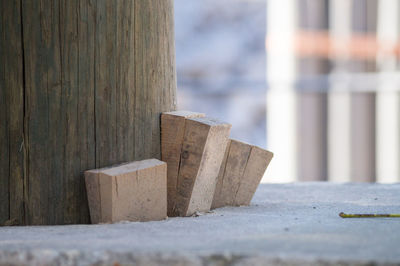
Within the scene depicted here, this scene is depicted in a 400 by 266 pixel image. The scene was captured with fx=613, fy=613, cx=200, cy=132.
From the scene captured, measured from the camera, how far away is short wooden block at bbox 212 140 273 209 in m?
3.29

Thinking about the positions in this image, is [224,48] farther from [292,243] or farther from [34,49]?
[292,243]

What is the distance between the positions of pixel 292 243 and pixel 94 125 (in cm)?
115

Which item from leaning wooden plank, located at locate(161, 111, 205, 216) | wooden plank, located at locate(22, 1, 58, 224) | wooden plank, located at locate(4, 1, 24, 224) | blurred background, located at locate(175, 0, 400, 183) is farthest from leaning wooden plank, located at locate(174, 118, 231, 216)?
blurred background, located at locate(175, 0, 400, 183)

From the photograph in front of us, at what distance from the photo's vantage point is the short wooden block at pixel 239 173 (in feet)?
10.8

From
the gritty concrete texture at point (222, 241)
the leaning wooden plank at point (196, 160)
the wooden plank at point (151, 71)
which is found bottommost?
the gritty concrete texture at point (222, 241)

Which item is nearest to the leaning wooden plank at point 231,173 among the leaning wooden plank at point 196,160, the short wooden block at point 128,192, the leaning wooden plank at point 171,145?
the leaning wooden plank at point 196,160

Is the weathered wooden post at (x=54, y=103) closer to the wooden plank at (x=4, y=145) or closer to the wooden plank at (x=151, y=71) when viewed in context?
the wooden plank at (x=4, y=145)

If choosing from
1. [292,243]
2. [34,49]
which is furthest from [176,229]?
[34,49]

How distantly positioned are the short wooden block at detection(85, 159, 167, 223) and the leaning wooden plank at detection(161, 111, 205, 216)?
169mm

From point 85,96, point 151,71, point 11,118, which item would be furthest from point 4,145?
point 151,71

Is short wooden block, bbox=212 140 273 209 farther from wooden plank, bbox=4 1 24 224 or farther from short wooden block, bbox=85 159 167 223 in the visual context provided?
wooden plank, bbox=4 1 24 224

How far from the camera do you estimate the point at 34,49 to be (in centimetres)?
266

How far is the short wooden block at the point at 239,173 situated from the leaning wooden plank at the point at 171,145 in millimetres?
389

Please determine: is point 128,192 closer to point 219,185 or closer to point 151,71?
point 151,71
